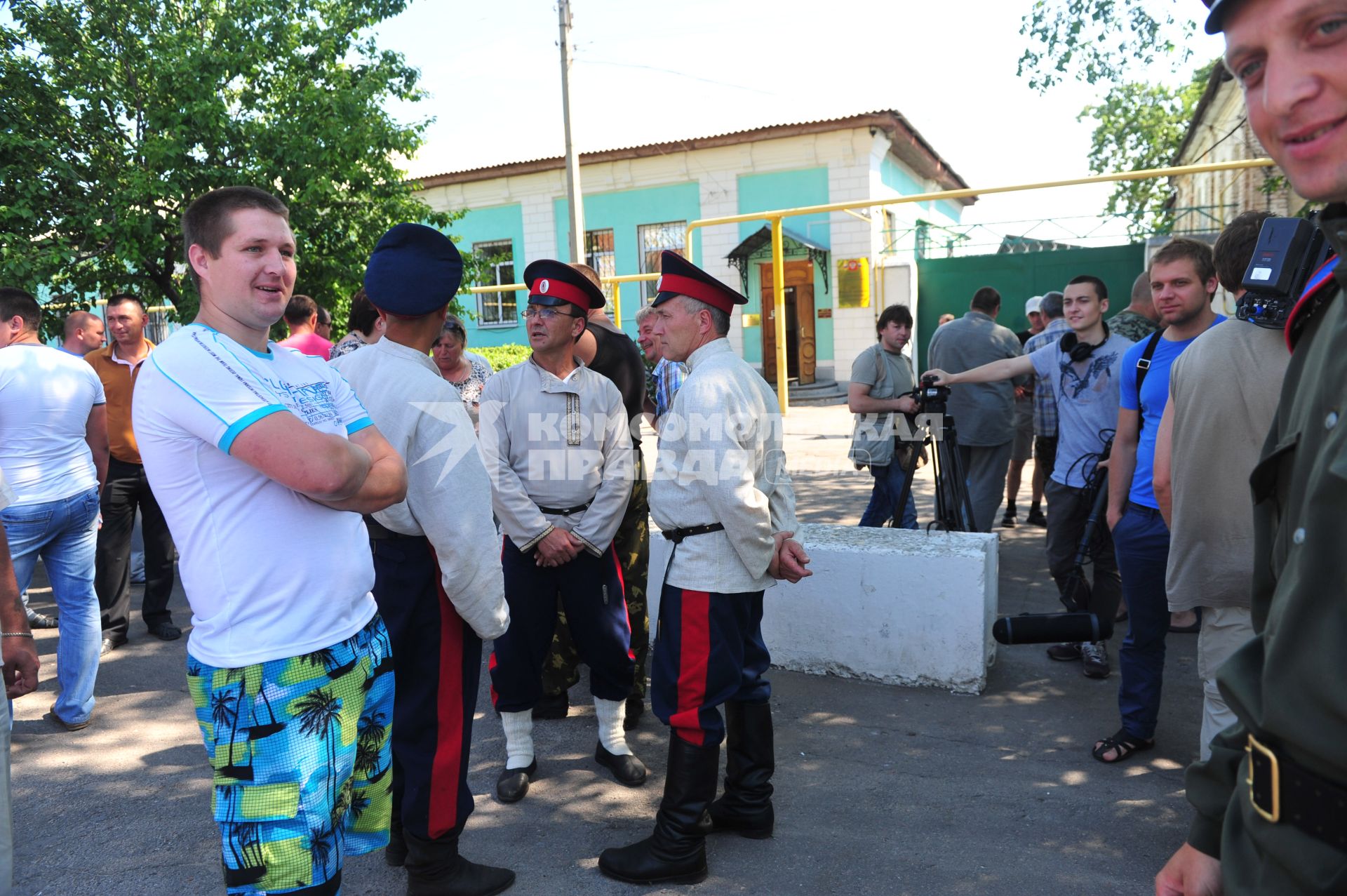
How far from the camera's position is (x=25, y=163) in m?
8.43

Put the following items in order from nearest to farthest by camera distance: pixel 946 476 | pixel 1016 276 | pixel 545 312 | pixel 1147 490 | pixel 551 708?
pixel 1147 490 → pixel 545 312 → pixel 551 708 → pixel 946 476 → pixel 1016 276

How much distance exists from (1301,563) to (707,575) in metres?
2.05

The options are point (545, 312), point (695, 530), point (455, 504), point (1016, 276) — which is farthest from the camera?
point (1016, 276)

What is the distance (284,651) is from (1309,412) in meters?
1.81

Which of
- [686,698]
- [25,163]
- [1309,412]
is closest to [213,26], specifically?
[25,163]

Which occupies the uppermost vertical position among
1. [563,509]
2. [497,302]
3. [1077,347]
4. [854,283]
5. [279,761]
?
[497,302]

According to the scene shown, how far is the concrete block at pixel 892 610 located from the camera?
419 centimetres

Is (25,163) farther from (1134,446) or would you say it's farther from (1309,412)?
(1309,412)

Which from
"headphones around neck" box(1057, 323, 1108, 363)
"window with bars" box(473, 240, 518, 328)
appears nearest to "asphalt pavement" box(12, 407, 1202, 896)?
"headphones around neck" box(1057, 323, 1108, 363)

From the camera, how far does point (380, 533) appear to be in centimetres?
271

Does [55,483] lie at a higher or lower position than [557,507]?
higher

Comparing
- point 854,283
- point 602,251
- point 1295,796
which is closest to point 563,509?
point 1295,796

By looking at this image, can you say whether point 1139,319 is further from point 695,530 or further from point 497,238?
point 497,238

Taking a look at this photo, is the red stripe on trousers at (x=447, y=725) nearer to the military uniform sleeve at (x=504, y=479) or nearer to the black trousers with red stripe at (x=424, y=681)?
the black trousers with red stripe at (x=424, y=681)
